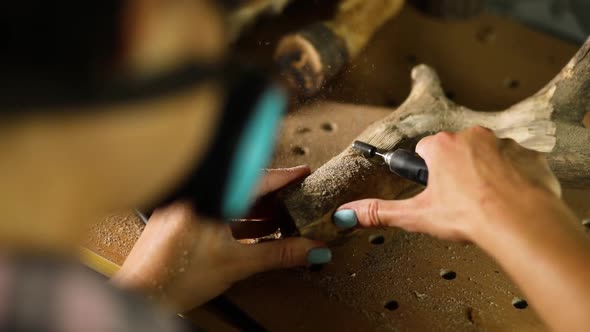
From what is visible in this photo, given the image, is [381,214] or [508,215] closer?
[508,215]

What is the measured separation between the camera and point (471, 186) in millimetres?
1001

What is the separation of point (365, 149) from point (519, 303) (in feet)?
1.46

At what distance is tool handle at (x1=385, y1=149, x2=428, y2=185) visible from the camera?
3.73 feet

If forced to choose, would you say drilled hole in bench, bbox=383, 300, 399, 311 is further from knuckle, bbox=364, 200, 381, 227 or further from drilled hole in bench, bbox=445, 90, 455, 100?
drilled hole in bench, bbox=445, 90, 455, 100

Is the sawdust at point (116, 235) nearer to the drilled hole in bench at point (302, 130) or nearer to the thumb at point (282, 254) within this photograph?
the thumb at point (282, 254)

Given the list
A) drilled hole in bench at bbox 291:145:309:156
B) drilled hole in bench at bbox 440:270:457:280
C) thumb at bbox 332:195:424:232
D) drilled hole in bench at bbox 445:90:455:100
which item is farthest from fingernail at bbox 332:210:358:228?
drilled hole in bench at bbox 445:90:455:100

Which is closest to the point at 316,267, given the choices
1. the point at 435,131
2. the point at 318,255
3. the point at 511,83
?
the point at 318,255

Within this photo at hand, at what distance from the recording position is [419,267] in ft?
4.36

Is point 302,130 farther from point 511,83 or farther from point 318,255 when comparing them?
point 511,83

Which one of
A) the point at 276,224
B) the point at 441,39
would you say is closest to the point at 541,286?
the point at 276,224

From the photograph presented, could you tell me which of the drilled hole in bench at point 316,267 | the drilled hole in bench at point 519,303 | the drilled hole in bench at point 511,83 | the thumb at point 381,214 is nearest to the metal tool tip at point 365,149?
the thumb at point 381,214

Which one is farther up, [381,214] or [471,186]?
[471,186]

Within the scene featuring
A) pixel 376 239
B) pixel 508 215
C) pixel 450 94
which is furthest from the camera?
pixel 450 94

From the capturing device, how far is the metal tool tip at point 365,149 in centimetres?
131
